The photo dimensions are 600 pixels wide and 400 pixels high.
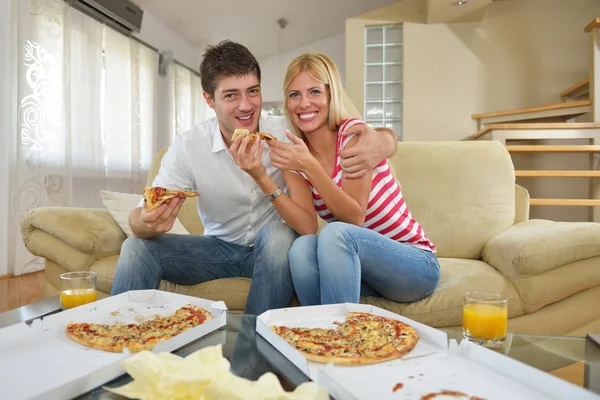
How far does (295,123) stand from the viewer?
165 cm

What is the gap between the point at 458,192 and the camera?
2.01 m

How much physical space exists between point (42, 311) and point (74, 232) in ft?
2.31

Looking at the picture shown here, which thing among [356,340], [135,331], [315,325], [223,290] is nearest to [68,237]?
[223,290]

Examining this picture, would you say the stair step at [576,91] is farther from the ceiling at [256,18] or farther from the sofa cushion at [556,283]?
the sofa cushion at [556,283]

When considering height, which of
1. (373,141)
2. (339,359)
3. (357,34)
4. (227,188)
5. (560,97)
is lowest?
(339,359)

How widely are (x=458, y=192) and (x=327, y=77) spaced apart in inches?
32.8

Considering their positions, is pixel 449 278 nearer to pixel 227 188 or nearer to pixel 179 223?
pixel 227 188

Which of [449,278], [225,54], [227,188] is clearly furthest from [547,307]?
[225,54]

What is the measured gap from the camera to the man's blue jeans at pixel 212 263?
1.39m

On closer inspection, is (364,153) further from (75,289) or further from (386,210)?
(75,289)

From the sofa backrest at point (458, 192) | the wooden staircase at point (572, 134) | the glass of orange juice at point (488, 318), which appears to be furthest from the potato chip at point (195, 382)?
the wooden staircase at point (572, 134)

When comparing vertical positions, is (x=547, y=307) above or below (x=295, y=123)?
below

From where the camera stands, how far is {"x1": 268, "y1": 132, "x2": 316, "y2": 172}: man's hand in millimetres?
1425

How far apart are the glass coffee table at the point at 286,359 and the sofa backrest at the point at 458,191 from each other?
1052mm
